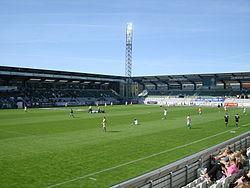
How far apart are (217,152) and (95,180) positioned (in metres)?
5.27

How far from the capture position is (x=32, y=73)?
82250 millimetres

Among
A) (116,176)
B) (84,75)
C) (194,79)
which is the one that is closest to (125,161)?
(116,176)

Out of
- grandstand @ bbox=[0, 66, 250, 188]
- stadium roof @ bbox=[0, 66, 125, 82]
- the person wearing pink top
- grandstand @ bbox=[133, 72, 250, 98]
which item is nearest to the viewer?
the person wearing pink top

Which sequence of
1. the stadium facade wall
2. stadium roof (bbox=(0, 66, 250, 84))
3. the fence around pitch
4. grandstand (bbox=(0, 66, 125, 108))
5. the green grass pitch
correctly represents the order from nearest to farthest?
the fence around pitch → the green grass pitch → grandstand (bbox=(0, 66, 125, 108)) → stadium roof (bbox=(0, 66, 250, 84)) → the stadium facade wall

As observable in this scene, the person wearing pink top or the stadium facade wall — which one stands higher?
the stadium facade wall

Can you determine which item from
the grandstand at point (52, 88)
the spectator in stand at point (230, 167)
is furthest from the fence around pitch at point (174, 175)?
the grandstand at point (52, 88)

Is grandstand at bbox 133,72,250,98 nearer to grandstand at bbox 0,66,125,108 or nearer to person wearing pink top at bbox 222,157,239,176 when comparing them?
grandstand at bbox 0,66,125,108

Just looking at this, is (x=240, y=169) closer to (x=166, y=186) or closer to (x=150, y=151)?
(x=166, y=186)

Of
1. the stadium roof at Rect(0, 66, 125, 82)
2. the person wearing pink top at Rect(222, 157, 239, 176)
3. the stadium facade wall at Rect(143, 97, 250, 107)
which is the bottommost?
the person wearing pink top at Rect(222, 157, 239, 176)

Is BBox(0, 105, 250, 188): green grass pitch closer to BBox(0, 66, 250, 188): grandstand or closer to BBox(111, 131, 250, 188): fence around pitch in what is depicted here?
BBox(0, 66, 250, 188): grandstand

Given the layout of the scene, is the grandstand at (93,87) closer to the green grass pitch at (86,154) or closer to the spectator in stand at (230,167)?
the green grass pitch at (86,154)

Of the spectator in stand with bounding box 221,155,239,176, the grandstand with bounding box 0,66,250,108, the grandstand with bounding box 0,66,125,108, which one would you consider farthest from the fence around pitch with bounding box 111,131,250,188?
the grandstand with bounding box 0,66,125,108

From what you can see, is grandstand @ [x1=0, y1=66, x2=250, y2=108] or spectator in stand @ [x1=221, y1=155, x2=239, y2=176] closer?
spectator in stand @ [x1=221, y1=155, x2=239, y2=176]

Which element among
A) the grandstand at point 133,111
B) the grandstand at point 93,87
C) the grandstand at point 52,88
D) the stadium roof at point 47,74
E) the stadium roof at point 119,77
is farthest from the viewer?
the grandstand at point 93,87
